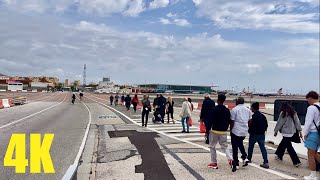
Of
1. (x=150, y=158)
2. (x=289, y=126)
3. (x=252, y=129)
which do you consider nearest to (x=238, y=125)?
(x=252, y=129)

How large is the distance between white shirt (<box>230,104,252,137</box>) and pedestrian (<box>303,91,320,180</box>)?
5.02ft

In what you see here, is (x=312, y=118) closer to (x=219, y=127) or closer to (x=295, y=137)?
(x=219, y=127)

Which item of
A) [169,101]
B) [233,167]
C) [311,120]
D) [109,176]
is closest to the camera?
[311,120]

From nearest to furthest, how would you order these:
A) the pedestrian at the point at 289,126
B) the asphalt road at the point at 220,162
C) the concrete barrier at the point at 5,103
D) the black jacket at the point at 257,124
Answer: the asphalt road at the point at 220,162 < the black jacket at the point at 257,124 < the pedestrian at the point at 289,126 < the concrete barrier at the point at 5,103

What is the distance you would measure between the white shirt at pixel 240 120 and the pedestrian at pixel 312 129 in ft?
5.02

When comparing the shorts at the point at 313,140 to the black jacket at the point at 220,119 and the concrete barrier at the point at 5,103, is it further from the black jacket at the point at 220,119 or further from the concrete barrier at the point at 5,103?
the concrete barrier at the point at 5,103

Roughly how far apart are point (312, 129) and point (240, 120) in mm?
1738

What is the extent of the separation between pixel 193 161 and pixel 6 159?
15.4 ft

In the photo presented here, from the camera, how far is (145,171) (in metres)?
8.57

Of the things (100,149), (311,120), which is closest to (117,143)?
(100,149)

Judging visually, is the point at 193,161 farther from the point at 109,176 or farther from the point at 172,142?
the point at 172,142

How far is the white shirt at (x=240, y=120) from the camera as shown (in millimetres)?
8914

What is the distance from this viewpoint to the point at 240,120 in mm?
8922

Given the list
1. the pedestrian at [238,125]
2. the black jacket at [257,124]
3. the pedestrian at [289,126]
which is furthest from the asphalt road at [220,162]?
the black jacket at [257,124]
